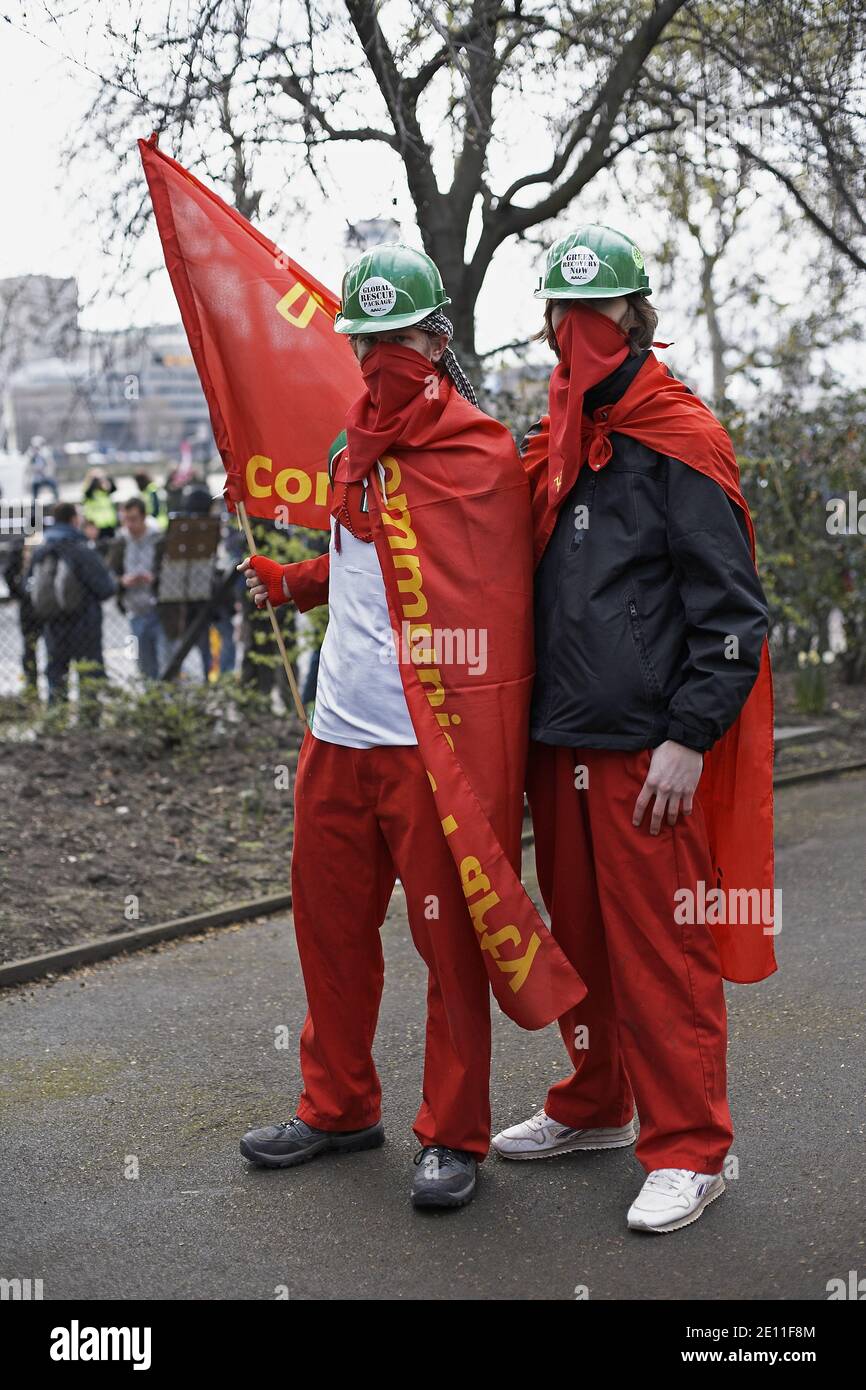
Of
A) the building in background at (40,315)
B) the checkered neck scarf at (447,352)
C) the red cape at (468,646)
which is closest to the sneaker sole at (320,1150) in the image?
the red cape at (468,646)

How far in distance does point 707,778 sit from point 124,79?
4444 mm

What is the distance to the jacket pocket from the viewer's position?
341 centimetres

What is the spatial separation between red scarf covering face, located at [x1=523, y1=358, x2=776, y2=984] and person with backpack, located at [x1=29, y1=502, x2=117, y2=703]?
7.75 metres

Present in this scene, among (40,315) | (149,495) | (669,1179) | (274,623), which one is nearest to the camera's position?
(669,1179)

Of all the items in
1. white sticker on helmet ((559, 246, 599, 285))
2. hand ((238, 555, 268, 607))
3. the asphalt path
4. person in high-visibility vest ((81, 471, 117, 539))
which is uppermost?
person in high-visibility vest ((81, 471, 117, 539))

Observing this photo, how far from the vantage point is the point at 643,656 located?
3.42 metres

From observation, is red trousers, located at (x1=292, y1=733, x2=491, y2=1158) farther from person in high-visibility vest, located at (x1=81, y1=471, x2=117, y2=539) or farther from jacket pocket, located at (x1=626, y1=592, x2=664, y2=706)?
person in high-visibility vest, located at (x1=81, y1=471, x2=117, y2=539)

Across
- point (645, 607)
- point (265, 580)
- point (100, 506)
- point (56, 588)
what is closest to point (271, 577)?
point (265, 580)

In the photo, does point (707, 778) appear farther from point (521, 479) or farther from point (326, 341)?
point (326, 341)

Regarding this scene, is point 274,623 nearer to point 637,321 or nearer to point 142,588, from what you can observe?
point 637,321

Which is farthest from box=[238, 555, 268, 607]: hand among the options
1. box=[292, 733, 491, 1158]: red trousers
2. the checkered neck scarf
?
the checkered neck scarf

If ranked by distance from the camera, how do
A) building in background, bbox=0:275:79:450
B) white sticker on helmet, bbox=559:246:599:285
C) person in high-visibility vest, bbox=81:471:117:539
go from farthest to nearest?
person in high-visibility vest, bbox=81:471:117:539 → building in background, bbox=0:275:79:450 → white sticker on helmet, bbox=559:246:599:285

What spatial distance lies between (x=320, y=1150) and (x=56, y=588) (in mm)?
7624
